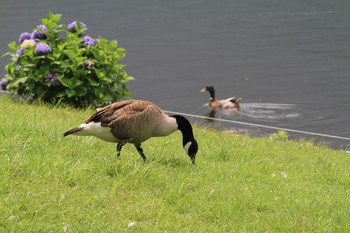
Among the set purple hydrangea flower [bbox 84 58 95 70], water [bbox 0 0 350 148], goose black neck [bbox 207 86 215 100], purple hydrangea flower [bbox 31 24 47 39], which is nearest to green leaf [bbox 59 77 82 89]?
purple hydrangea flower [bbox 84 58 95 70]

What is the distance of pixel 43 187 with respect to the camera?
7566 millimetres

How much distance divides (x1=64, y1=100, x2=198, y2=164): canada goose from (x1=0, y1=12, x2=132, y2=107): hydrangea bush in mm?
7305

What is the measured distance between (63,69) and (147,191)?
9084 millimetres


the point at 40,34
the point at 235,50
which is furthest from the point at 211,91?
the point at 235,50

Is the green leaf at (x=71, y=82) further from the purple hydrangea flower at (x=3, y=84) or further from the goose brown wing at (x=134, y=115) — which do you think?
the goose brown wing at (x=134, y=115)

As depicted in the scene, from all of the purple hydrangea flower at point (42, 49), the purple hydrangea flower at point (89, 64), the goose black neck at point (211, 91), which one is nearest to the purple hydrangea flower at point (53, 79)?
the purple hydrangea flower at point (42, 49)

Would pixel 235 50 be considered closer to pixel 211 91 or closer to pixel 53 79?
pixel 211 91

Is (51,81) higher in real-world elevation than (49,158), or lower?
lower

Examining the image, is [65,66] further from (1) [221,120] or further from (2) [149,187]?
(2) [149,187]

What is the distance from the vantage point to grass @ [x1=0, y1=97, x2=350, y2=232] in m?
7.10

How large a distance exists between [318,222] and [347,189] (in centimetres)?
256

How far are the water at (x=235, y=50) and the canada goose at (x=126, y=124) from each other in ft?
28.9

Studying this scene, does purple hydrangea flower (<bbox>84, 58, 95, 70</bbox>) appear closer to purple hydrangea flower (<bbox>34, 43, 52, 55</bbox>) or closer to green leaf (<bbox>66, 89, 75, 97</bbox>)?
green leaf (<bbox>66, 89, 75, 97</bbox>)

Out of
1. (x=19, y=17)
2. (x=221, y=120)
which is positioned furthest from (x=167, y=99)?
(x=19, y=17)
